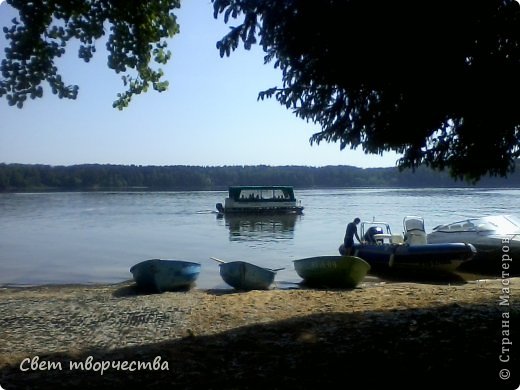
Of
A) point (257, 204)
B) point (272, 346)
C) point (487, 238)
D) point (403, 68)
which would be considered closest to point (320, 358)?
point (272, 346)

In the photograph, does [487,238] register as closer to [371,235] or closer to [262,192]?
[371,235]

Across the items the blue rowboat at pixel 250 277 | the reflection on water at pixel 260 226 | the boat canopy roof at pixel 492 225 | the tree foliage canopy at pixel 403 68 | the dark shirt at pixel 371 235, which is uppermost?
the tree foliage canopy at pixel 403 68

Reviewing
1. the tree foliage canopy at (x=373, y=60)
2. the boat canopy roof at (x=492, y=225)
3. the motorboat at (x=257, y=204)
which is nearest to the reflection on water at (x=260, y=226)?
the motorboat at (x=257, y=204)

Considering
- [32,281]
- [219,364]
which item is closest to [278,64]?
[219,364]

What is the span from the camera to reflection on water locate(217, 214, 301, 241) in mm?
33594

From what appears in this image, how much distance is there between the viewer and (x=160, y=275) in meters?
13.2

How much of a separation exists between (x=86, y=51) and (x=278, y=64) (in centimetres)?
231

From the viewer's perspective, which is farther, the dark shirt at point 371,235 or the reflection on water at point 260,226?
the reflection on water at point 260,226

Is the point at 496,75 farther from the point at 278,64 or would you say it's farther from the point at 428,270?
the point at 428,270

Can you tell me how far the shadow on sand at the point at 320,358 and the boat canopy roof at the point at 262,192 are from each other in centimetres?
4785

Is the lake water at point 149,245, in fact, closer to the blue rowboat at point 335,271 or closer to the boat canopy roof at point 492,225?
the blue rowboat at point 335,271

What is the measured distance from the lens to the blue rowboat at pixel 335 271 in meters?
13.1

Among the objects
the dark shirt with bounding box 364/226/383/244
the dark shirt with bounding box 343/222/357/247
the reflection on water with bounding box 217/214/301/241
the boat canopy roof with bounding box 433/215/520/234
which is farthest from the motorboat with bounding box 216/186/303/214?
the dark shirt with bounding box 343/222/357/247

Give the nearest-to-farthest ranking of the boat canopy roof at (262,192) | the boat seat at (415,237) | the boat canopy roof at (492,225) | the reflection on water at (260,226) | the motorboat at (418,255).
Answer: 1. the motorboat at (418,255)
2. the boat canopy roof at (492,225)
3. the boat seat at (415,237)
4. the reflection on water at (260,226)
5. the boat canopy roof at (262,192)
